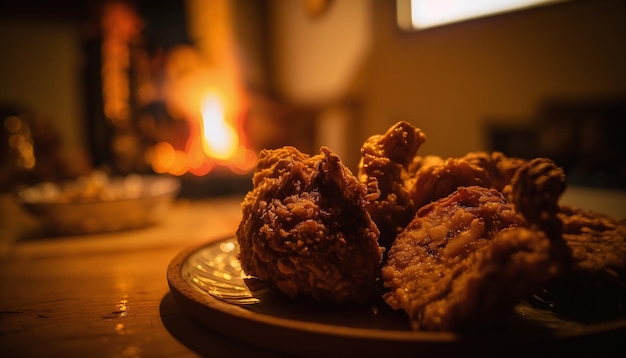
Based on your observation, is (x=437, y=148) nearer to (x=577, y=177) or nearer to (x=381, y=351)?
(x=577, y=177)

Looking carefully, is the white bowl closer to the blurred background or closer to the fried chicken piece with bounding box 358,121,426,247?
the blurred background

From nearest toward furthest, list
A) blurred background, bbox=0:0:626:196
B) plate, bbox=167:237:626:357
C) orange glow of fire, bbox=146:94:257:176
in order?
plate, bbox=167:237:626:357 < blurred background, bbox=0:0:626:196 < orange glow of fire, bbox=146:94:257:176

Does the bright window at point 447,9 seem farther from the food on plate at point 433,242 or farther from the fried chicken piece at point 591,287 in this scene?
the fried chicken piece at point 591,287

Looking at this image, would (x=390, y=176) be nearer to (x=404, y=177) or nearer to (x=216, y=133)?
(x=404, y=177)

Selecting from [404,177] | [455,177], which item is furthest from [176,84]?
[455,177]

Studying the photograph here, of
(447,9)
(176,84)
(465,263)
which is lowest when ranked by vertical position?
(465,263)

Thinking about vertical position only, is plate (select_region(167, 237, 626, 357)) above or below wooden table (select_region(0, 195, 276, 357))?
above

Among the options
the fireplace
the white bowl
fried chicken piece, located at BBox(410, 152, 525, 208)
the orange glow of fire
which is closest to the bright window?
fried chicken piece, located at BBox(410, 152, 525, 208)
